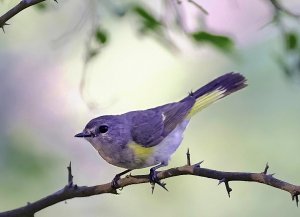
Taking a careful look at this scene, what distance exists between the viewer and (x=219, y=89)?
4.03 metres

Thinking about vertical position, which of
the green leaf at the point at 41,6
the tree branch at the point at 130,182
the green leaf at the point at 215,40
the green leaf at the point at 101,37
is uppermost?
the green leaf at the point at 41,6

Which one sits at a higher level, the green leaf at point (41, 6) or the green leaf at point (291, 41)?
the green leaf at point (41, 6)

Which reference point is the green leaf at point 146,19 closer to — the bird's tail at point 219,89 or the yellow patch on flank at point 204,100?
the bird's tail at point 219,89

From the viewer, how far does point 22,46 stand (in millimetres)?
7215

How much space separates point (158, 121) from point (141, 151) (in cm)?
44

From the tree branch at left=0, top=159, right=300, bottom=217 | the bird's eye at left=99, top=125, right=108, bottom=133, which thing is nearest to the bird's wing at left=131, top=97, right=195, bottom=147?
the bird's eye at left=99, top=125, right=108, bottom=133

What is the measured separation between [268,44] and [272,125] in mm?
716

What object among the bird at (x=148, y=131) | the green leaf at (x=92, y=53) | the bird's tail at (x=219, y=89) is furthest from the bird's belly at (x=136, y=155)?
the green leaf at (x=92, y=53)

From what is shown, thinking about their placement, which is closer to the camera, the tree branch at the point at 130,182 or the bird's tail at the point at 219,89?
the tree branch at the point at 130,182

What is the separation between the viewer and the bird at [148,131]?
142 inches

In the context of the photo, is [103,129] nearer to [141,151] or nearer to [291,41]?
[141,151]

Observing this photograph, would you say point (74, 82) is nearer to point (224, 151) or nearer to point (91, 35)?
point (224, 151)

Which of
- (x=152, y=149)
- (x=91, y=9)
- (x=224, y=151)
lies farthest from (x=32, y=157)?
(x=91, y=9)

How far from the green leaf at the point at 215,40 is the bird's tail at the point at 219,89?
82 cm
